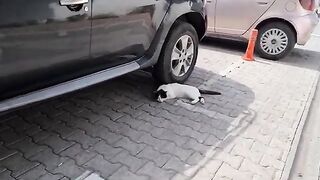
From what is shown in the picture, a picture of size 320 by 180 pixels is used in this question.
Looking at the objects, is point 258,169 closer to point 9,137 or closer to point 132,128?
point 132,128

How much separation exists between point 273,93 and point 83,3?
2.93 meters

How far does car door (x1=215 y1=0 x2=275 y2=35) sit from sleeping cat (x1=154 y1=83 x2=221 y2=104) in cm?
275

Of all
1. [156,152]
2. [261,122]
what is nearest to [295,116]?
[261,122]

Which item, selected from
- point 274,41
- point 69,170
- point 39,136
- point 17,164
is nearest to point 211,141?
point 69,170

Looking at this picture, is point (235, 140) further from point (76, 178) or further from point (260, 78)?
point (260, 78)

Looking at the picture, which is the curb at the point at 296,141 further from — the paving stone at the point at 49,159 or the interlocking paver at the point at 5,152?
the interlocking paver at the point at 5,152

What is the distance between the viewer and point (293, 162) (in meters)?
2.98

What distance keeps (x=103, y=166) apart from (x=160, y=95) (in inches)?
56.8

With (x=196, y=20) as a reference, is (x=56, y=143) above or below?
below

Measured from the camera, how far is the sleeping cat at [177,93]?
12.7 ft

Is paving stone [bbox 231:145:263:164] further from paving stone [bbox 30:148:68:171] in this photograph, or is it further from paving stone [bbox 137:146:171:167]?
paving stone [bbox 30:148:68:171]

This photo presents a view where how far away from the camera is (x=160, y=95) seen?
12.6ft

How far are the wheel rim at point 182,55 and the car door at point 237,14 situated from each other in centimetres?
235

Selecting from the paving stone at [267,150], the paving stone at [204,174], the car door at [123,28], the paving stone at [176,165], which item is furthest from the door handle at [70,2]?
the paving stone at [267,150]
